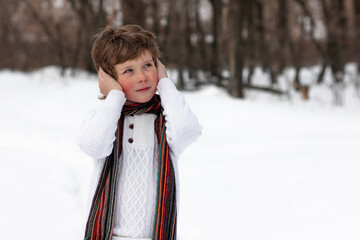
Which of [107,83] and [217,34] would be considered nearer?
[107,83]

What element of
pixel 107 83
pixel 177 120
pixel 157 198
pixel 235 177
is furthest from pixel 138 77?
pixel 235 177

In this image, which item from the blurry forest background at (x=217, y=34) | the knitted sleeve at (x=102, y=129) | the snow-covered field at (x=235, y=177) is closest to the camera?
the knitted sleeve at (x=102, y=129)

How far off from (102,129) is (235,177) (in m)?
2.67

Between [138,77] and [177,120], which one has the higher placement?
[138,77]

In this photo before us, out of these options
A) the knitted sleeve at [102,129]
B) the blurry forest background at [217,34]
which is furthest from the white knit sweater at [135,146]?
the blurry forest background at [217,34]

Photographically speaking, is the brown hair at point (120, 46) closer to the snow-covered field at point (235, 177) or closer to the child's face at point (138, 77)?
the child's face at point (138, 77)

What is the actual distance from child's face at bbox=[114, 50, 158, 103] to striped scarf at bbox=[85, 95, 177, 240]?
1.4 inches

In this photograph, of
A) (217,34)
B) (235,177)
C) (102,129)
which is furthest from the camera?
(217,34)

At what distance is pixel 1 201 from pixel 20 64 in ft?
73.0

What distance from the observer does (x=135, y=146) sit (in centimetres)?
170

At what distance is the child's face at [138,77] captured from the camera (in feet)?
5.56

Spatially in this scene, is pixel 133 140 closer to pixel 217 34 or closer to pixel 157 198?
pixel 157 198

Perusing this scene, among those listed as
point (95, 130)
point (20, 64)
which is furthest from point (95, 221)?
point (20, 64)

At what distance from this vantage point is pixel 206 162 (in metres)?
4.69
